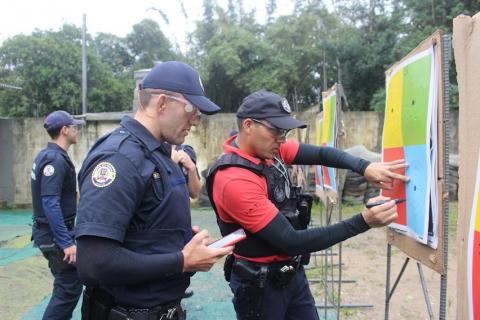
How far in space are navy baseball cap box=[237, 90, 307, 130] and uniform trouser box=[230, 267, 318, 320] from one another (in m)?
0.81

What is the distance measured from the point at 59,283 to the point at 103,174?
2.02 m

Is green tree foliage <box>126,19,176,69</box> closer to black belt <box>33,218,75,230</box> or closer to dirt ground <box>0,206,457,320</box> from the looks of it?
dirt ground <box>0,206,457,320</box>

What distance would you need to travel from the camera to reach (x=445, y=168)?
5.22 ft

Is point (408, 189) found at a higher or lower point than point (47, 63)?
lower

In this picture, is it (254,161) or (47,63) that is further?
(47,63)

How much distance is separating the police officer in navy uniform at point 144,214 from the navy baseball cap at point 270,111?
19.1 inches

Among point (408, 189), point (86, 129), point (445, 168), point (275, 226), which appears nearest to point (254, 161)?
point (275, 226)

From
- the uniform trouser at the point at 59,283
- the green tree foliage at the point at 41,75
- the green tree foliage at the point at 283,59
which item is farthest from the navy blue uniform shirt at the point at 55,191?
the green tree foliage at the point at 41,75

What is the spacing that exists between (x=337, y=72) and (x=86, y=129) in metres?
10.8

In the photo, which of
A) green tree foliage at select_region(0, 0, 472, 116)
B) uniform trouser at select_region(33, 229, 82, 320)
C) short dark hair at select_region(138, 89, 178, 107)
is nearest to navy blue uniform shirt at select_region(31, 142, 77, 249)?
uniform trouser at select_region(33, 229, 82, 320)

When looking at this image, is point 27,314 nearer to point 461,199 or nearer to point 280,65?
point 461,199

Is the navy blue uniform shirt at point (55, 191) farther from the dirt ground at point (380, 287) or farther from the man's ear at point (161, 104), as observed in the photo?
the dirt ground at point (380, 287)

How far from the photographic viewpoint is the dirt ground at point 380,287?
13.5ft

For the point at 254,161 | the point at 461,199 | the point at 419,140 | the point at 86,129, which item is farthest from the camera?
the point at 86,129
